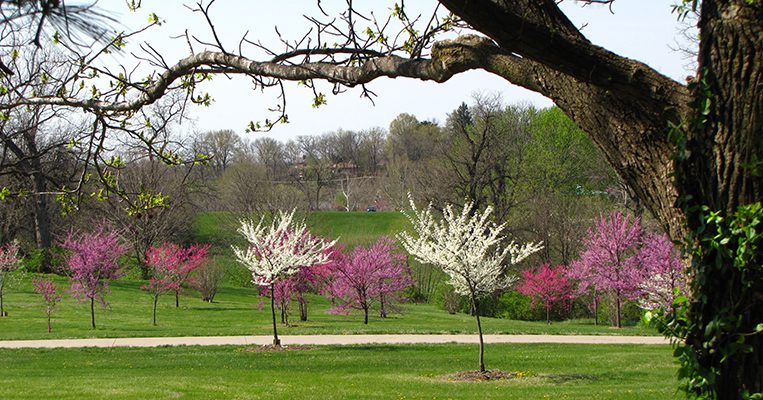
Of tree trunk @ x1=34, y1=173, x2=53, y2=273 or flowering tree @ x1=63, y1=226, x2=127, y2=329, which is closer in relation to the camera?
flowering tree @ x1=63, y1=226, x2=127, y2=329

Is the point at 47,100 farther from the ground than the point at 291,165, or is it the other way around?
the point at 291,165

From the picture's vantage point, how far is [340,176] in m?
84.9

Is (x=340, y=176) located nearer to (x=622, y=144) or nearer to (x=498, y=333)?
(x=498, y=333)

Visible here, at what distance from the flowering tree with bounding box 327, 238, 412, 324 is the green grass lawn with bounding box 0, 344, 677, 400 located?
8516 mm

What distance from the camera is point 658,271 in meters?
23.6

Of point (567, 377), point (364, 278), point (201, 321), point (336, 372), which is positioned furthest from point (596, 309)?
point (336, 372)

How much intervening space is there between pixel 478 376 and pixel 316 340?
23.4ft

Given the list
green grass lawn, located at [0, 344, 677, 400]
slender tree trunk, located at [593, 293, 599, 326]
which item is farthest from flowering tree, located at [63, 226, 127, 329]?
slender tree trunk, located at [593, 293, 599, 326]

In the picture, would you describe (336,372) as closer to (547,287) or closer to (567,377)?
(567,377)

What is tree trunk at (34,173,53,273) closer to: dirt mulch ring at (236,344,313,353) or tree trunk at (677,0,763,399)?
dirt mulch ring at (236,344,313,353)

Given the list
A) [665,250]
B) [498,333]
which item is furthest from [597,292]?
[498,333]

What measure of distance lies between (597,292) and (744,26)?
28.8 m

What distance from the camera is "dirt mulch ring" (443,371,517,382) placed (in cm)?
1418

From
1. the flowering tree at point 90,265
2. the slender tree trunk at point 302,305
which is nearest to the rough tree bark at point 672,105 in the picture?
the flowering tree at point 90,265
